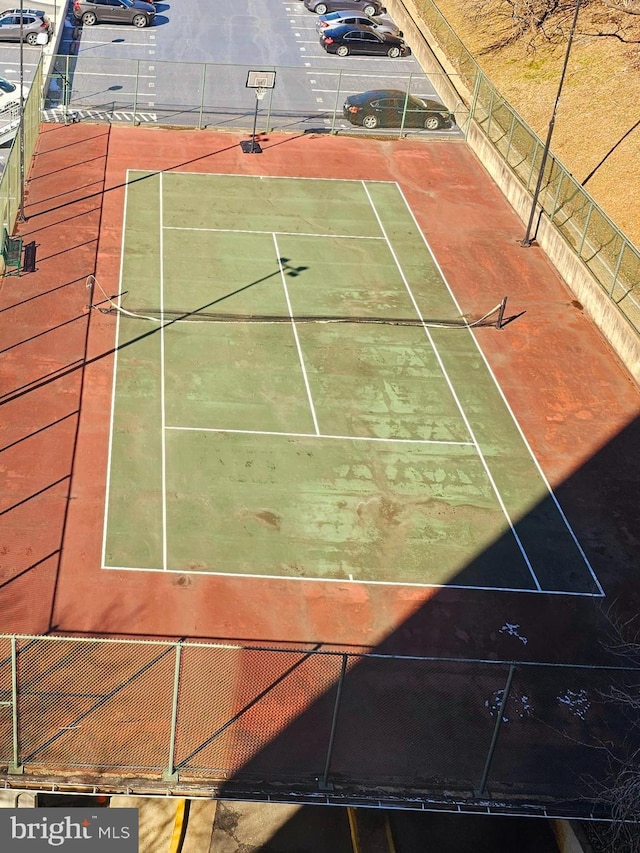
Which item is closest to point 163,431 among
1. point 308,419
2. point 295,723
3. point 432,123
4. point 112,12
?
point 308,419

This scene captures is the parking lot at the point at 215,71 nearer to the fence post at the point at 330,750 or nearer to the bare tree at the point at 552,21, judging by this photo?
the bare tree at the point at 552,21

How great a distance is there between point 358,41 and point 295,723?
132 feet

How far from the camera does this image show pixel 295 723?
1858 cm

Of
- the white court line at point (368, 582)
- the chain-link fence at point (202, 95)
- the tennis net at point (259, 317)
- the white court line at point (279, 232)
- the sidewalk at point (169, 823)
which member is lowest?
the sidewalk at point (169, 823)

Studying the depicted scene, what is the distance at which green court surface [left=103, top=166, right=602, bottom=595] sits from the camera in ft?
74.8

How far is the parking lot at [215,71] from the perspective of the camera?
141 ft

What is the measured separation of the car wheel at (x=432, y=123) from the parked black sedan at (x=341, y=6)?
15.1 meters

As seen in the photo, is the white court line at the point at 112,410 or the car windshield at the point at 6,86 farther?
the car windshield at the point at 6,86

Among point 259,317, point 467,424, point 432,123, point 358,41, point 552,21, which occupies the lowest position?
point 467,424

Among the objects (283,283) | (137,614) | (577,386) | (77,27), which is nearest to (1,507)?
(137,614)

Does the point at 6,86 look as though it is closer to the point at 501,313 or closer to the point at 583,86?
the point at 501,313

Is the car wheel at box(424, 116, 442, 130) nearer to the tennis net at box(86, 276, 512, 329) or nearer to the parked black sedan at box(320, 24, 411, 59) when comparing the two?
the parked black sedan at box(320, 24, 411, 59)

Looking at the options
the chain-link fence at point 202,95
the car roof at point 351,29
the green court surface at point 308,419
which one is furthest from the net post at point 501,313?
the car roof at point 351,29

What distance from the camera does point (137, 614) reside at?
20.6 m
